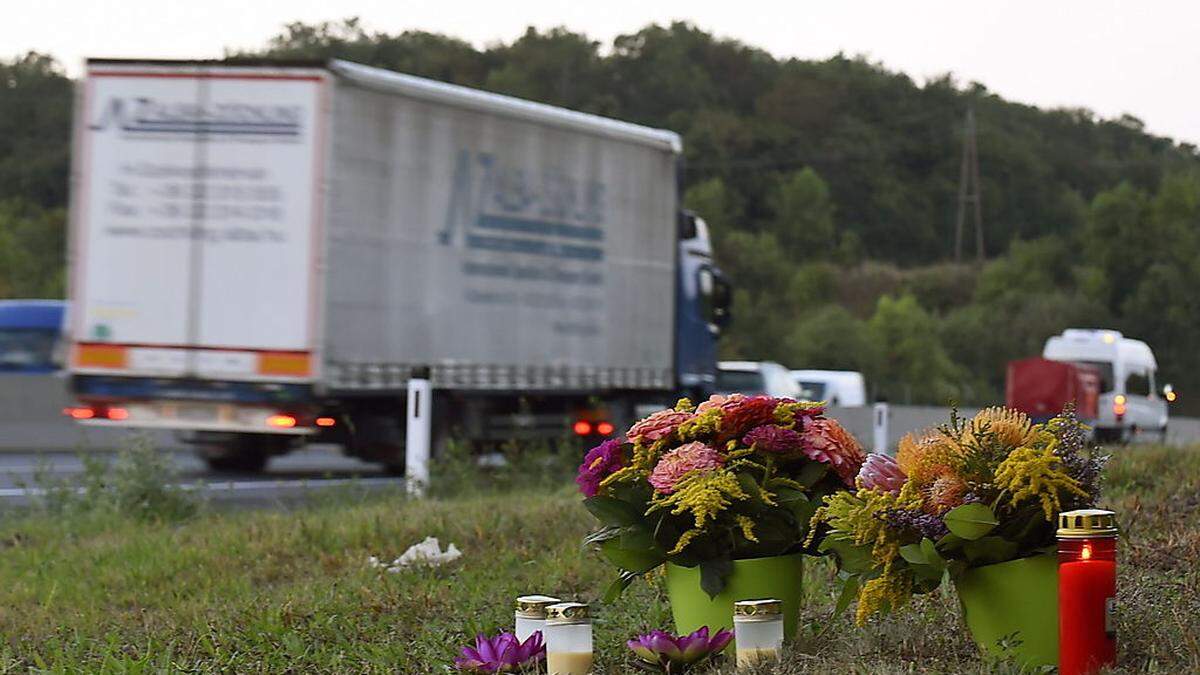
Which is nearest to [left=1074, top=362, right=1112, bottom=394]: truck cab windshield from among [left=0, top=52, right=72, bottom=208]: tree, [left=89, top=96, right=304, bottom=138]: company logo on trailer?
[left=89, top=96, right=304, bottom=138]: company logo on trailer

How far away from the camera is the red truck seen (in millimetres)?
34812

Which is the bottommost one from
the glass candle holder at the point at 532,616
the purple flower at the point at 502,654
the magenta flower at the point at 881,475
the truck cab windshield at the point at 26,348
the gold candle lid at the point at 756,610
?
the purple flower at the point at 502,654

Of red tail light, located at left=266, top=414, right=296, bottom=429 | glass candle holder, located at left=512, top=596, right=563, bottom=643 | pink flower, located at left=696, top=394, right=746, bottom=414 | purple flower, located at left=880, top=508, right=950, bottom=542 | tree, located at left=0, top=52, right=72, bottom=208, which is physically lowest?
glass candle holder, located at left=512, top=596, right=563, bottom=643

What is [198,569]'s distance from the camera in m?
9.05

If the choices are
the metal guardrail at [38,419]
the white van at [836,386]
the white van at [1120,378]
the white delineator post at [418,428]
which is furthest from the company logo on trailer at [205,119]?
the white van at [836,386]

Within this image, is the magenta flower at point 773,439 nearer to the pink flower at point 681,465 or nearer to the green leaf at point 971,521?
the pink flower at point 681,465

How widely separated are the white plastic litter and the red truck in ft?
88.0

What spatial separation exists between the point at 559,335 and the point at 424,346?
2.38 metres

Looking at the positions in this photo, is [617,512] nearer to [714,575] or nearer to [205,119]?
[714,575]

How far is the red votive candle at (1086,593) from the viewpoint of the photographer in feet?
16.1

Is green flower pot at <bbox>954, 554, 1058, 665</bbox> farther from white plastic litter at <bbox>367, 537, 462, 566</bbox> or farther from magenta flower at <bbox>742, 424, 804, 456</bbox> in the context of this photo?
white plastic litter at <bbox>367, 537, 462, 566</bbox>

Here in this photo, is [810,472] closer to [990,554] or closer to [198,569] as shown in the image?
[990,554]

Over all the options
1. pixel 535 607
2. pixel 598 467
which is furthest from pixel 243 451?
pixel 535 607

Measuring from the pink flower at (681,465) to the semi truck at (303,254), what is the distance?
10670 mm
